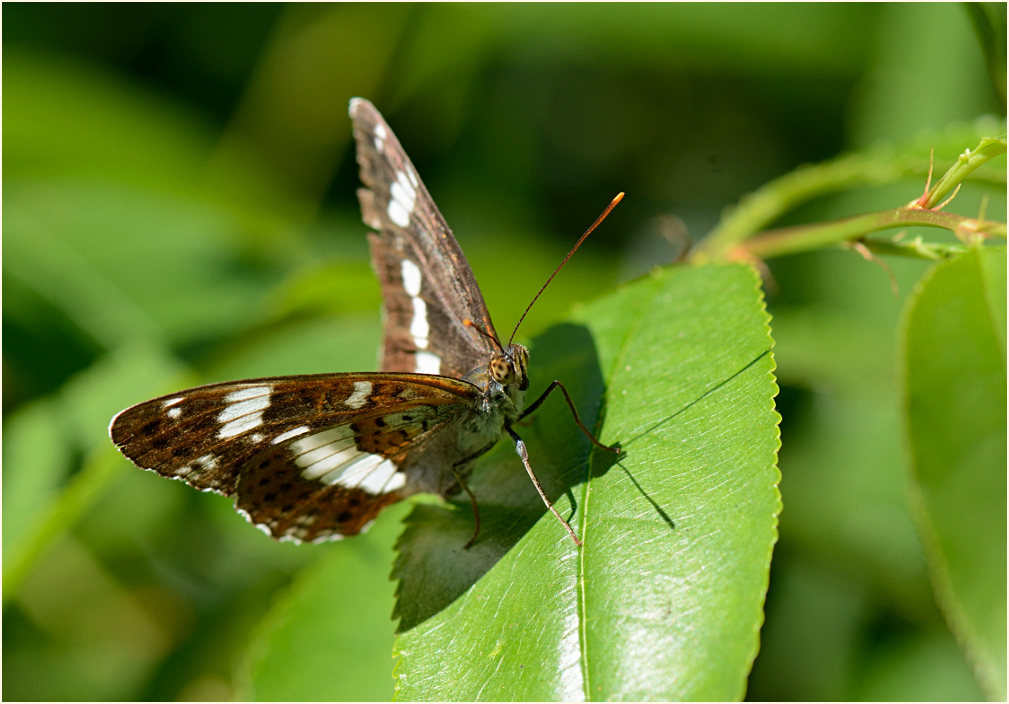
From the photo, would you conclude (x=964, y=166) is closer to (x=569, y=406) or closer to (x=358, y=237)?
(x=569, y=406)

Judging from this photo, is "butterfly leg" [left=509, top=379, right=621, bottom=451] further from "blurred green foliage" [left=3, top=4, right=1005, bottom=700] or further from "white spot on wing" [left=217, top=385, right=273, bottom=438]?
"white spot on wing" [left=217, top=385, right=273, bottom=438]

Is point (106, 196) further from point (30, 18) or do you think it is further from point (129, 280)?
point (30, 18)

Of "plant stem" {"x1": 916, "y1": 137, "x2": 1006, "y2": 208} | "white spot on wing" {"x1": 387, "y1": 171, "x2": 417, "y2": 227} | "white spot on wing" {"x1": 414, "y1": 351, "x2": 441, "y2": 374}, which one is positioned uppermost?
"white spot on wing" {"x1": 387, "y1": 171, "x2": 417, "y2": 227}

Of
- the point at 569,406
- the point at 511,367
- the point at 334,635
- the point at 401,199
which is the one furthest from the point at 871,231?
the point at 334,635

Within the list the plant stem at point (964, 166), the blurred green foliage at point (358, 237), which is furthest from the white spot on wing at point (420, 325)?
the plant stem at point (964, 166)

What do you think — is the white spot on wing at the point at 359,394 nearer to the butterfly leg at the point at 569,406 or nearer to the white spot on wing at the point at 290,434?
the white spot on wing at the point at 290,434

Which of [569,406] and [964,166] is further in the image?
[569,406]

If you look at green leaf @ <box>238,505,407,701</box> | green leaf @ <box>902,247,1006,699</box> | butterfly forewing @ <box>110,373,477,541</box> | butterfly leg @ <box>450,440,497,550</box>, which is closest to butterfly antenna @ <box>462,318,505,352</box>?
butterfly forewing @ <box>110,373,477,541</box>
